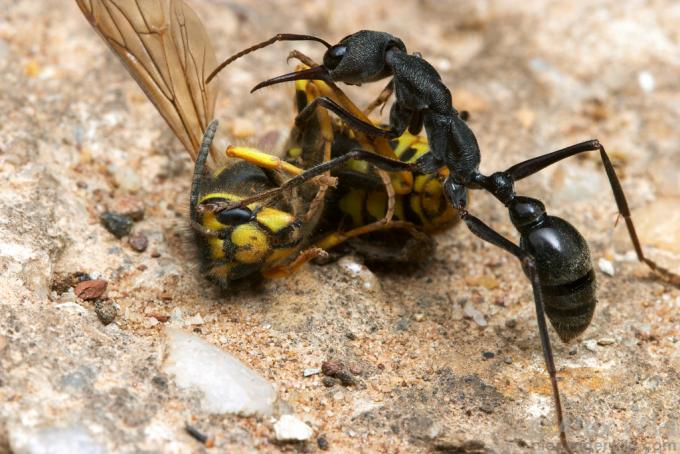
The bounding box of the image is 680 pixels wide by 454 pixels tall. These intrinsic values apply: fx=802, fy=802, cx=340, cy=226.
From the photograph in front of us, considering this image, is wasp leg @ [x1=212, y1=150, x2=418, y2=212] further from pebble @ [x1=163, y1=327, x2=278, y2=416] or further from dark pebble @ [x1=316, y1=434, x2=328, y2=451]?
dark pebble @ [x1=316, y1=434, x2=328, y2=451]

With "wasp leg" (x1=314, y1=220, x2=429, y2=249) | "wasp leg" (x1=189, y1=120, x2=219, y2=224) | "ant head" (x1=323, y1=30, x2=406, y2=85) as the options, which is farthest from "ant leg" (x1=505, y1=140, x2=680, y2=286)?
"wasp leg" (x1=189, y1=120, x2=219, y2=224)

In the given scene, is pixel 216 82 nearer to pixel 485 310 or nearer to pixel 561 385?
pixel 485 310

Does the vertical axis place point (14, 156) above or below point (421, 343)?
above

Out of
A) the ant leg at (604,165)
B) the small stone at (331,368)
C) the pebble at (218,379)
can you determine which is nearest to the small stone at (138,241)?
the pebble at (218,379)

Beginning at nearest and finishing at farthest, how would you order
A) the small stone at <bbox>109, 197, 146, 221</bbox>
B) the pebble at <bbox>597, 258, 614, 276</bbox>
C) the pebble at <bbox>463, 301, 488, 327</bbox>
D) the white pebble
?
the pebble at <bbox>463, 301, 488, 327</bbox> < the small stone at <bbox>109, 197, 146, 221</bbox> < the pebble at <bbox>597, 258, 614, 276</bbox> < the white pebble

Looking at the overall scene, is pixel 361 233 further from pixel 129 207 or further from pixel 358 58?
pixel 129 207

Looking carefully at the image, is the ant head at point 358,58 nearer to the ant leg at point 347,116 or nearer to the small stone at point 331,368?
the ant leg at point 347,116

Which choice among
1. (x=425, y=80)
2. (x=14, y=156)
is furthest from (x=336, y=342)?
(x=14, y=156)
